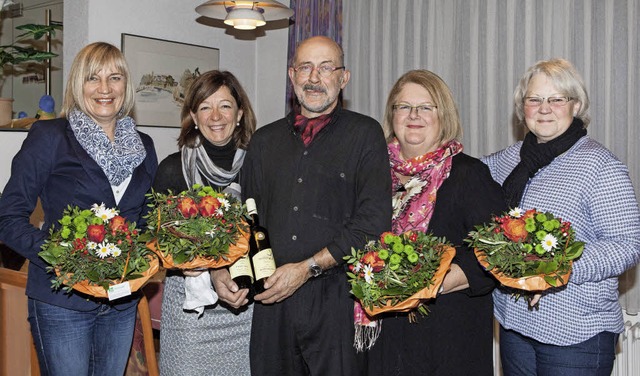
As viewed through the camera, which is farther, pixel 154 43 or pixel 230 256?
pixel 154 43

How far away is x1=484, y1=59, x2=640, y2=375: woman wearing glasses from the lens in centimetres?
211

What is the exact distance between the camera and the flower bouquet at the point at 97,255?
198cm

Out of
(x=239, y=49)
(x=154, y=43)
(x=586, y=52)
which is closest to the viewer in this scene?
(x=586, y=52)

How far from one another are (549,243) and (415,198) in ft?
1.86

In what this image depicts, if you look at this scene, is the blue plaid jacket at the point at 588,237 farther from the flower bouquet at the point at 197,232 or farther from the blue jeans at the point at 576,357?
the flower bouquet at the point at 197,232

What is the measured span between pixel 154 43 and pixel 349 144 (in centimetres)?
Result: 325

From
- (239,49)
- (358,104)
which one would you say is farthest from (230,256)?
(239,49)

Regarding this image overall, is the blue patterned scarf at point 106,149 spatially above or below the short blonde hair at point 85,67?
below

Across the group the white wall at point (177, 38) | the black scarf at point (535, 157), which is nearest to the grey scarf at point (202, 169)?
the black scarf at point (535, 157)

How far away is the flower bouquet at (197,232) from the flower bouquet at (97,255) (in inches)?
2.9

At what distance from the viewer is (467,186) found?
2281 millimetres

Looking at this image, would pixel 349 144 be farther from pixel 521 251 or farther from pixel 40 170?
pixel 40 170

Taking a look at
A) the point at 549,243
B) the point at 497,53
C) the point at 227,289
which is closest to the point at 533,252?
the point at 549,243

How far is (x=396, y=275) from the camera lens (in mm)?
1885
